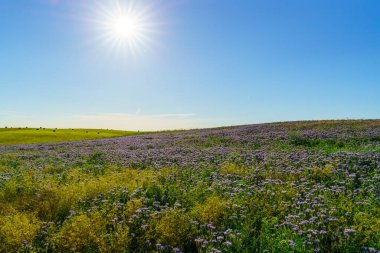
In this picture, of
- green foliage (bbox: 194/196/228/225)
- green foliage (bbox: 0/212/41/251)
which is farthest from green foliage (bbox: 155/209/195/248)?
green foliage (bbox: 0/212/41/251)

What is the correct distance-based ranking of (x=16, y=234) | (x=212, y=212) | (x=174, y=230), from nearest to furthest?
1. (x=16, y=234)
2. (x=174, y=230)
3. (x=212, y=212)

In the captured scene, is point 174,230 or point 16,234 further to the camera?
point 174,230

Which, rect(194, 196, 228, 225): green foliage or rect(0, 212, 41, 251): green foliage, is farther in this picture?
rect(194, 196, 228, 225): green foliage

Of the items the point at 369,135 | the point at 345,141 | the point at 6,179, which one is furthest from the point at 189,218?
the point at 369,135

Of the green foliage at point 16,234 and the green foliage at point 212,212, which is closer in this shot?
the green foliage at point 16,234

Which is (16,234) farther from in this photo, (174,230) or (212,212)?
(212,212)

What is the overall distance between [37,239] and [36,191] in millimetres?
3394

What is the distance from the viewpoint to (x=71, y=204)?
768 cm

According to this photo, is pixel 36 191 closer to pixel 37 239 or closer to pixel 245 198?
pixel 37 239

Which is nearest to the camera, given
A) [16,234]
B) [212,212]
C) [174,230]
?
[16,234]

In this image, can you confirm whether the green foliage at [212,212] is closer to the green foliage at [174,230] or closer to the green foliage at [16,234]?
the green foliage at [174,230]

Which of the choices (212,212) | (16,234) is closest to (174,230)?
(212,212)

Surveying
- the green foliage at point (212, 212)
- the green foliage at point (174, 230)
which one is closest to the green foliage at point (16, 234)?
the green foliage at point (174, 230)

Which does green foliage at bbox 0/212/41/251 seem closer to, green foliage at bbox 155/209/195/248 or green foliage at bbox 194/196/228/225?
green foliage at bbox 155/209/195/248
